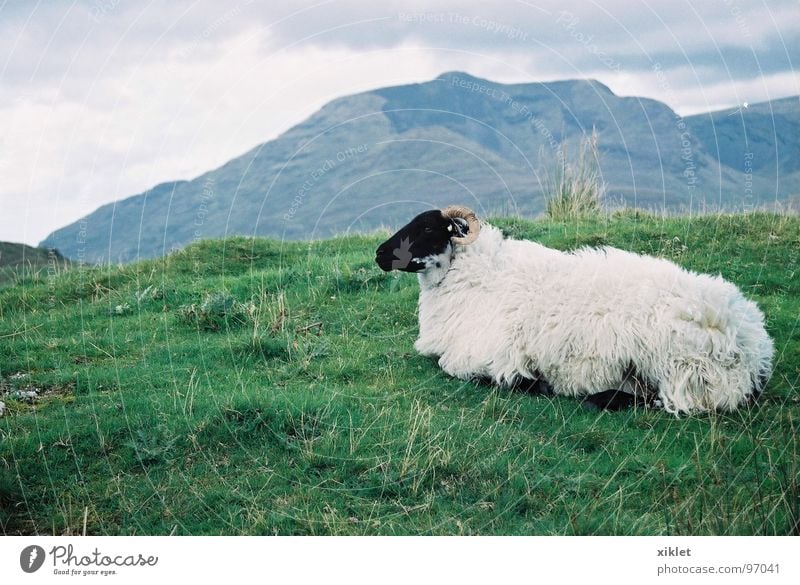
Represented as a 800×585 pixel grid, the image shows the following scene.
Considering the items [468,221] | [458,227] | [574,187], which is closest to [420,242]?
[458,227]

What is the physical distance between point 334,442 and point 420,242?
305 cm

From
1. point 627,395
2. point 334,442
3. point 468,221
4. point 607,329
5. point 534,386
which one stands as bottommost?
point 627,395

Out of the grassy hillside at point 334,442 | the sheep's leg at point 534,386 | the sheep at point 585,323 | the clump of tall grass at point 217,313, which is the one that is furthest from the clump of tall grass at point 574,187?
the sheep's leg at point 534,386

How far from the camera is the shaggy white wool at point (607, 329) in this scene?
6992mm

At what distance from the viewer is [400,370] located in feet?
26.8

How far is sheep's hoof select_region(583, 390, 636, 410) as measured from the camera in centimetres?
715

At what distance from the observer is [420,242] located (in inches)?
334

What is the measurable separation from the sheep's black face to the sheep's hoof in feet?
8.13

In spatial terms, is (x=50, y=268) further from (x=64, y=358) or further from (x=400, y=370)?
(x=400, y=370)

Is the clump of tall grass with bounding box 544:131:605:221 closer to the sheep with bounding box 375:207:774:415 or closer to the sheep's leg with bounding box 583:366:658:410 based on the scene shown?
the sheep with bounding box 375:207:774:415

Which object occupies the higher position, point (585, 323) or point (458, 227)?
point (458, 227)

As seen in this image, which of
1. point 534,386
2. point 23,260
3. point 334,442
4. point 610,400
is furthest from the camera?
point 23,260

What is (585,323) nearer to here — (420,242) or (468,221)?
(468,221)
